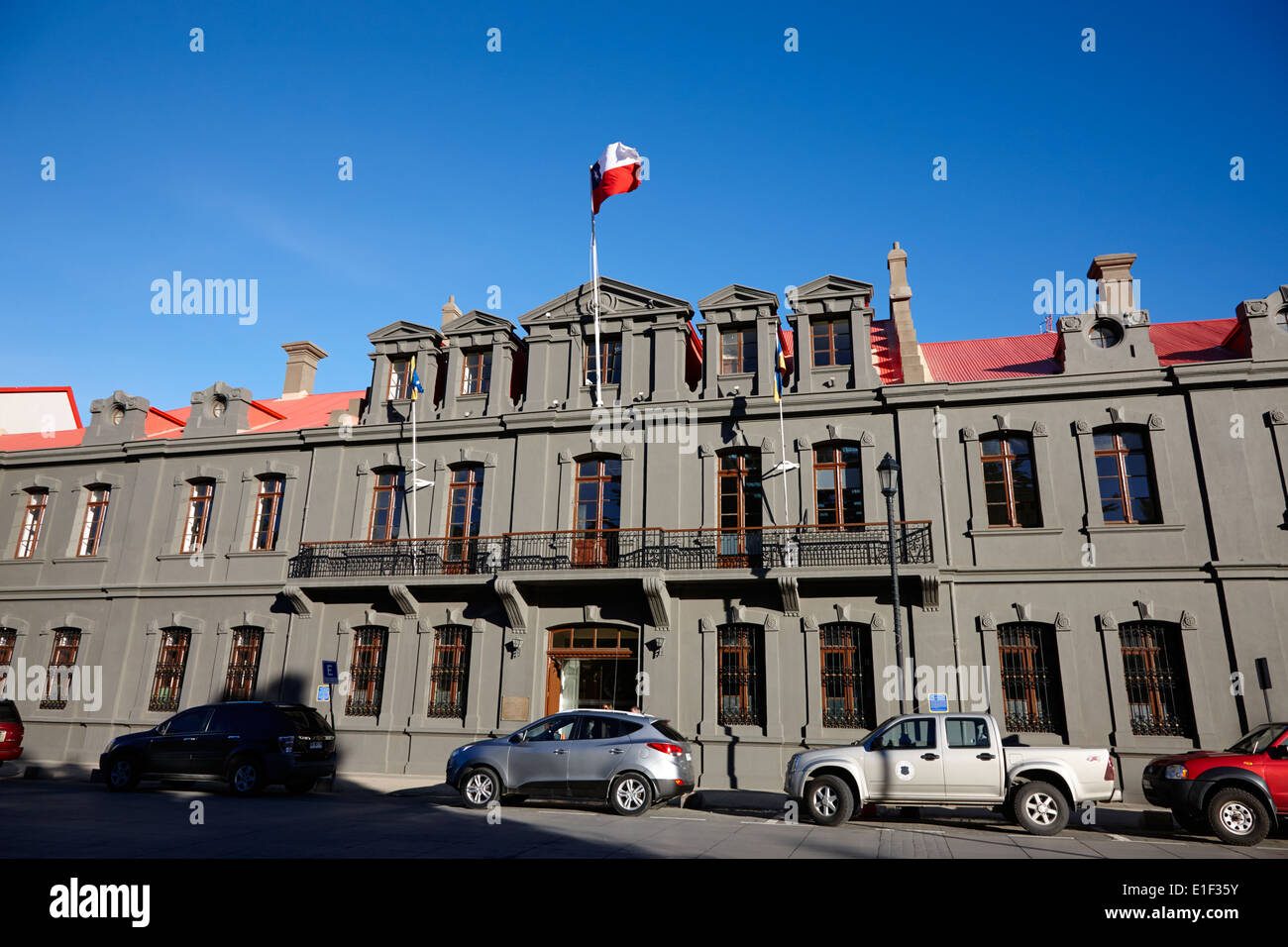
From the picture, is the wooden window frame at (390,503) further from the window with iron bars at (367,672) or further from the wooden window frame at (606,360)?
the wooden window frame at (606,360)

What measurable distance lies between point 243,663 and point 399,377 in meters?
9.25

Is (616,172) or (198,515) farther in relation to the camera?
(198,515)

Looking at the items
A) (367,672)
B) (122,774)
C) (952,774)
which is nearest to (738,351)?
(952,774)

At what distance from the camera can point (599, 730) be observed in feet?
45.9

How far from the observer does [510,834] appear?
10508 mm

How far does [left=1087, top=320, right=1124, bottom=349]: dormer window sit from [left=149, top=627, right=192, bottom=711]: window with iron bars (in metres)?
25.4

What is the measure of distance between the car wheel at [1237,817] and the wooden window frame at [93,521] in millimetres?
28682

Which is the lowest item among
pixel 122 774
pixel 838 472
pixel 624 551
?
pixel 122 774

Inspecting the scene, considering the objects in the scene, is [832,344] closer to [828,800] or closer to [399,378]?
[828,800]

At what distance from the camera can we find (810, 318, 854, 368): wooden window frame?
20.9m

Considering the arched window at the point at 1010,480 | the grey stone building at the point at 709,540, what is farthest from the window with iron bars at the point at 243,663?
the arched window at the point at 1010,480

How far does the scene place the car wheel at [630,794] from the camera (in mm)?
13312

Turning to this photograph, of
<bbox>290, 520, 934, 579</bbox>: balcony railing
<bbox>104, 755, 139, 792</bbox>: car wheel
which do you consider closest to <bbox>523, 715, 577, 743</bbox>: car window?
<bbox>290, 520, 934, 579</bbox>: balcony railing

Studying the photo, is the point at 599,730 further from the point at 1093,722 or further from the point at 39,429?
the point at 39,429
